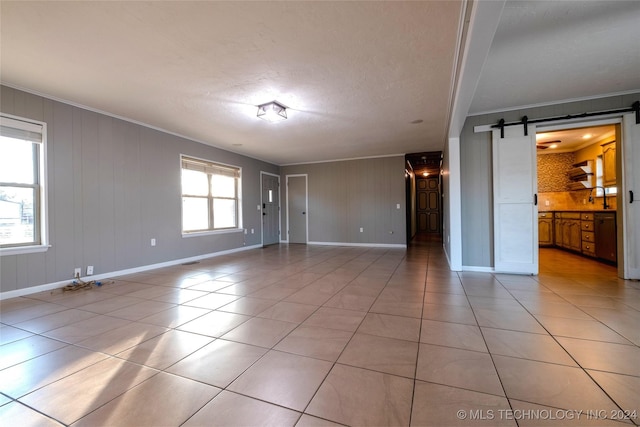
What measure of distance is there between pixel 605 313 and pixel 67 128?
636 cm

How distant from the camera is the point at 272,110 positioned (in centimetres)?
358

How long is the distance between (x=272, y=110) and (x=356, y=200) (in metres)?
4.33

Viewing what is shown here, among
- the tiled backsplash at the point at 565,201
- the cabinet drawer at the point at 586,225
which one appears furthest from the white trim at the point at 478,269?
the tiled backsplash at the point at 565,201

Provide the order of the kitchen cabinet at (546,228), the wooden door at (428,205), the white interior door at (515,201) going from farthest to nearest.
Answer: the wooden door at (428,205) → the kitchen cabinet at (546,228) → the white interior door at (515,201)

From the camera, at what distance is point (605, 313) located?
2.37 meters

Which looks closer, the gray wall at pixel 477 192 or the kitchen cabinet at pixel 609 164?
the gray wall at pixel 477 192

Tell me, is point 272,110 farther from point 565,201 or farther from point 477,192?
Answer: point 565,201

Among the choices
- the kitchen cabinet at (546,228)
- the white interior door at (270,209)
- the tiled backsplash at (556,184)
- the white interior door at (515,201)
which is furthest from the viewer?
the white interior door at (270,209)

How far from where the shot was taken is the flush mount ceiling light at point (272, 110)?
3.53 meters

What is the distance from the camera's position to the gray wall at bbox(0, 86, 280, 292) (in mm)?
3238

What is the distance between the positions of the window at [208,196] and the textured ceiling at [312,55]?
158 centimetres

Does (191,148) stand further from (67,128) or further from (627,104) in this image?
(627,104)

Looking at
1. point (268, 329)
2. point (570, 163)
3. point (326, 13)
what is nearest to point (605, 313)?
point (268, 329)

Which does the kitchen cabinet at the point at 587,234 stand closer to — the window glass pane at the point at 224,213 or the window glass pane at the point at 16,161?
the window glass pane at the point at 224,213
